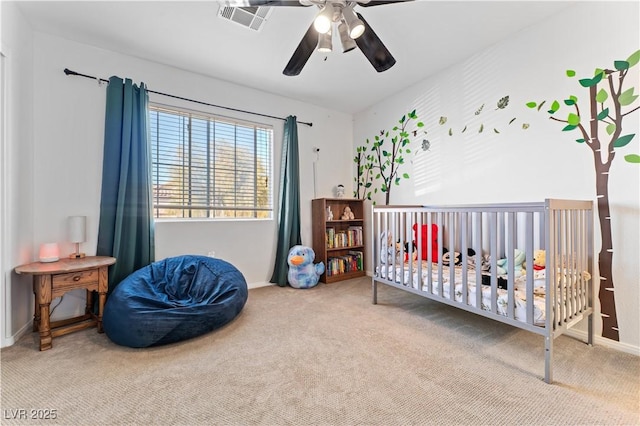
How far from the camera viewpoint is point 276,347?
180cm

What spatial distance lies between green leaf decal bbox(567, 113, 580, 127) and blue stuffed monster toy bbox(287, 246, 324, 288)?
2.70 meters

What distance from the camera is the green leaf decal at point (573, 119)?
6.45ft

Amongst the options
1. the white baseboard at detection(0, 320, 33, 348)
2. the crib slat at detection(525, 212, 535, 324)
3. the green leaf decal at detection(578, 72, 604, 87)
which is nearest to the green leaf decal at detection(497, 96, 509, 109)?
the green leaf decal at detection(578, 72, 604, 87)

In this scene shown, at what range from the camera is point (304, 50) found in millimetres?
1772

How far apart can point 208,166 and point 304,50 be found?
1.83 meters

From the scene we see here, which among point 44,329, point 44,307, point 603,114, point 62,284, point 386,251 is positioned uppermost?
point 603,114

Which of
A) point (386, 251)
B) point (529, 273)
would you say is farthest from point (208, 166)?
point (529, 273)

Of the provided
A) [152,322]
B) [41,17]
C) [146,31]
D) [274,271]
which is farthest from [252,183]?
[41,17]

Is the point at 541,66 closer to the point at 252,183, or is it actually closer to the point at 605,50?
the point at 605,50

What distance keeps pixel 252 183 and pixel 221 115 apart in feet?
2.85

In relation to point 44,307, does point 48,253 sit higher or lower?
higher

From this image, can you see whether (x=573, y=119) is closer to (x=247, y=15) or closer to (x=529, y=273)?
(x=529, y=273)

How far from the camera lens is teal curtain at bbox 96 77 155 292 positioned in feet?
7.79

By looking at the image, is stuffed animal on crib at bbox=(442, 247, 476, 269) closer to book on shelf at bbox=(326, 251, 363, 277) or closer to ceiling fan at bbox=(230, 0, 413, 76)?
book on shelf at bbox=(326, 251, 363, 277)
